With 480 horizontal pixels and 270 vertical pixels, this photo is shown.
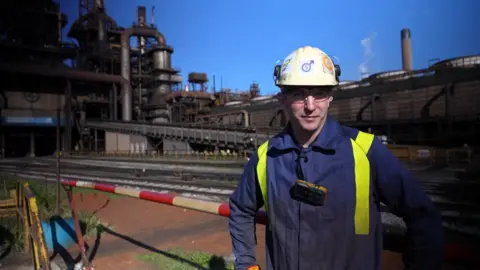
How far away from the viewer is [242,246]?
203 cm

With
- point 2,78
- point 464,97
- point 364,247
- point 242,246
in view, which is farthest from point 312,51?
point 2,78

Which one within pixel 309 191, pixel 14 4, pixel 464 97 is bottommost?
pixel 309 191

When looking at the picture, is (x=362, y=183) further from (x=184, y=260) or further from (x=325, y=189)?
(x=184, y=260)

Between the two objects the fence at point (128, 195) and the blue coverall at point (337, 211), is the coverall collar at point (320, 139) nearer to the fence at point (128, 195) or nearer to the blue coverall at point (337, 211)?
the blue coverall at point (337, 211)

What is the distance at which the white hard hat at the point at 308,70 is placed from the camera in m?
1.83

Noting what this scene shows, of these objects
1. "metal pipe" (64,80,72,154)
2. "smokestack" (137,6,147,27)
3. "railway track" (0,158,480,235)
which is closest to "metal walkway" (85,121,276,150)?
"metal pipe" (64,80,72,154)

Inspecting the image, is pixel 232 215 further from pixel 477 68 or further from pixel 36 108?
pixel 36 108

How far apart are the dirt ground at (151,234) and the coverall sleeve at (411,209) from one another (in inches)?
111

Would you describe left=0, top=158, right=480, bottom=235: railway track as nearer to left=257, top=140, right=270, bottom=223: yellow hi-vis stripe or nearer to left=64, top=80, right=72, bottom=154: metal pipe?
left=257, top=140, right=270, bottom=223: yellow hi-vis stripe

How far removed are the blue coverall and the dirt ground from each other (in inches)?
106

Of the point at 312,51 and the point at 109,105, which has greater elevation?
the point at 109,105

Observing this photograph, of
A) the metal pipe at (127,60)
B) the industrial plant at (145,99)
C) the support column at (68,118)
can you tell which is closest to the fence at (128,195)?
the industrial plant at (145,99)

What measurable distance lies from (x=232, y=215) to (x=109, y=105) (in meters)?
48.3

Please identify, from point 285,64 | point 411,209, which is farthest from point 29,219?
point 411,209
